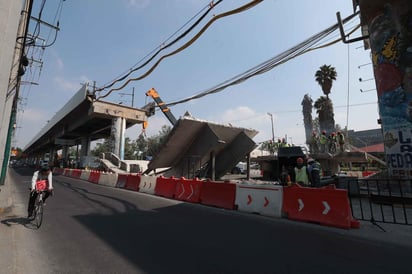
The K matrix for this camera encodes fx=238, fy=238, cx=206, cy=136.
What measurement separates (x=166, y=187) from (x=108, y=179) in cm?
795

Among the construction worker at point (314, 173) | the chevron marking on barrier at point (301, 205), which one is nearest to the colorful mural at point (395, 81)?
the construction worker at point (314, 173)

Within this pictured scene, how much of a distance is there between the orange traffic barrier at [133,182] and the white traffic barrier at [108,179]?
76.9 inches

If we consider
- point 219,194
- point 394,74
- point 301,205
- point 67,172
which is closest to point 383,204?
point 301,205

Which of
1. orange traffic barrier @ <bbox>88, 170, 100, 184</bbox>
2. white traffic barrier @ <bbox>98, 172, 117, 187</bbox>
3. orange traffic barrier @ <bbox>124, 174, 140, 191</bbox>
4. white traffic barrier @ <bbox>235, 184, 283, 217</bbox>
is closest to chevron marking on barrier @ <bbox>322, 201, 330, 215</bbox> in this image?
white traffic barrier @ <bbox>235, 184, 283, 217</bbox>

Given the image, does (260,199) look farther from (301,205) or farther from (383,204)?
→ (383,204)

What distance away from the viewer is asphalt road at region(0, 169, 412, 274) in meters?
3.77

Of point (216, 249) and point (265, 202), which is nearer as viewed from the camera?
point (216, 249)

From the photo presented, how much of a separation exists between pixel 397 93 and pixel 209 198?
9.38 metres

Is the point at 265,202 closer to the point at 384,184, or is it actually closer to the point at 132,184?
the point at 384,184

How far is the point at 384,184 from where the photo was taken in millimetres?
11195

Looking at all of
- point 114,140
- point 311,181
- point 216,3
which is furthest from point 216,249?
point 114,140

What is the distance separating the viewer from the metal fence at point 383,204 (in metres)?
6.64

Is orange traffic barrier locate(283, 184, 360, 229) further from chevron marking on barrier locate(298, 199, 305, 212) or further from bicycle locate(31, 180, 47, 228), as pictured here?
bicycle locate(31, 180, 47, 228)

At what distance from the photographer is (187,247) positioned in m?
4.61
